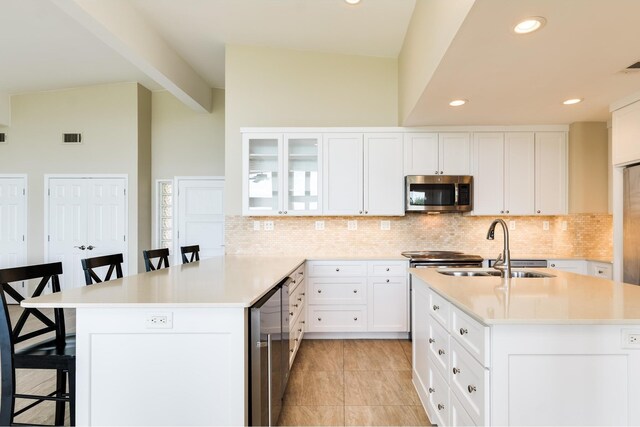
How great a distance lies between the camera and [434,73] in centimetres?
253

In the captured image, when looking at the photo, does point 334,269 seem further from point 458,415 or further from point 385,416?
point 458,415

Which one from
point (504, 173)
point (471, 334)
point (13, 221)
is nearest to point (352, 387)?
point (471, 334)

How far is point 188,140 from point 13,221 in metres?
3.02

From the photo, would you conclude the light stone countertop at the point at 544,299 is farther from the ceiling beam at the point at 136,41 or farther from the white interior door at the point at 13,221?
the white interior door at the point at 13,221

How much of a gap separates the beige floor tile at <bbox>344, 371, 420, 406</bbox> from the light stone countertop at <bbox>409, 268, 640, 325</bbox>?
956mm

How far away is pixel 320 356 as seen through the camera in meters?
3.30

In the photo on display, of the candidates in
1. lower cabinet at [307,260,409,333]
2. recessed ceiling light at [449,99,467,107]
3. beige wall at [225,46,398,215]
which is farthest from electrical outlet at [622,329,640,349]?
beige wall at [225,46,398,215]

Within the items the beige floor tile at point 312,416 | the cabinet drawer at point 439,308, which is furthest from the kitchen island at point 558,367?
the beige floor tile at point 312,416

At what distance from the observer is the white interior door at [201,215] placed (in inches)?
223

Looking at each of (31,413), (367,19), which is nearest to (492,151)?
(367,19)

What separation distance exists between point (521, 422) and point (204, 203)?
17.2ft

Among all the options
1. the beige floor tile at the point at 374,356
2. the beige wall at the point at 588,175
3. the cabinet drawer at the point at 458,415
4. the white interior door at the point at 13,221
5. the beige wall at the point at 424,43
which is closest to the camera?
the cabinet drawer at the point at 458,415

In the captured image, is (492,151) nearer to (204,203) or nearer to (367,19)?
(367,19)

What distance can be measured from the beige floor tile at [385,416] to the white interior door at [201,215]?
3.91 m
